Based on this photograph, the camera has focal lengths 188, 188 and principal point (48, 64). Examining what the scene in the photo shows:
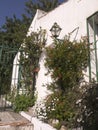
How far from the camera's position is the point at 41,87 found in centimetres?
799

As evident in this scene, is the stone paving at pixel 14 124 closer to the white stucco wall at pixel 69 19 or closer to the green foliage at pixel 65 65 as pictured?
the green foliage at pixel 65 65

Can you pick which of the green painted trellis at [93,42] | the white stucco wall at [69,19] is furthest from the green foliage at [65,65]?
the white stucco wall at [69,19]

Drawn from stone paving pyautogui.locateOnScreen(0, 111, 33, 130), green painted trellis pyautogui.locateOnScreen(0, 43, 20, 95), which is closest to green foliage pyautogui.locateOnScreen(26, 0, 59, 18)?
green painted trellis pyautogui.locateOnScreen(0, 43, 20, 95)

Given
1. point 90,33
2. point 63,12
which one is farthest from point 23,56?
point 90,33

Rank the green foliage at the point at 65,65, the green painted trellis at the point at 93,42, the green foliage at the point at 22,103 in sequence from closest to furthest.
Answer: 1. the green foliage at the point at 65,65
2. the green painted trellis at the point at 93,42
3. the green foliage at the point at 22,103

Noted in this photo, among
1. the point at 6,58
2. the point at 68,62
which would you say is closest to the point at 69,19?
the point at 68,62

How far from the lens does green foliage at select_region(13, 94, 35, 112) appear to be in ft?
24.2

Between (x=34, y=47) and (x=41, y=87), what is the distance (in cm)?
193

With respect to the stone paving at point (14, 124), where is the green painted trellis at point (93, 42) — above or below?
above

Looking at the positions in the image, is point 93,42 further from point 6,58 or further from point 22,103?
point 6,58

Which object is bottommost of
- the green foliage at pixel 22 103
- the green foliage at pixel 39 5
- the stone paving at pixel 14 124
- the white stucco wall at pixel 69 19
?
the stone paving at pixel 14 124

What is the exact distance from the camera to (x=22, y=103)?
7.40 m

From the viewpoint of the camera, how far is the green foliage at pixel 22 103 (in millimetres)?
7365

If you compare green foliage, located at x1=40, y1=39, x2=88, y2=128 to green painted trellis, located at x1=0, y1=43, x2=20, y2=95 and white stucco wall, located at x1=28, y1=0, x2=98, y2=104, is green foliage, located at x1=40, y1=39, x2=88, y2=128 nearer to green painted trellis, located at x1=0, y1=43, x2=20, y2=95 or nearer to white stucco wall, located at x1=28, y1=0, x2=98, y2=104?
white stucco wall, located at x1=28, y1=0, x2=98, y2=104
